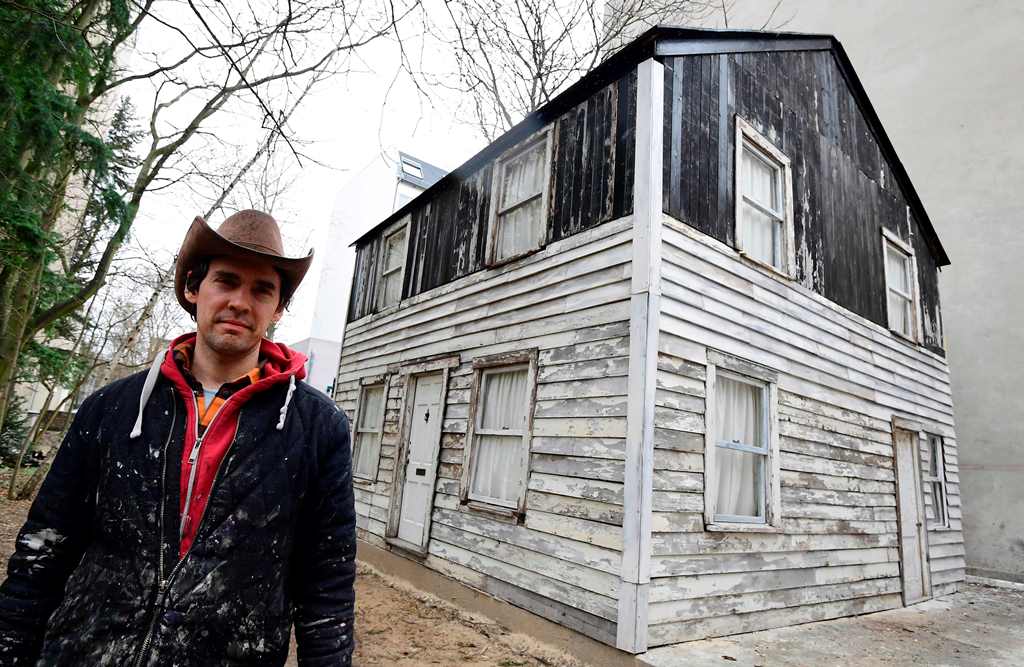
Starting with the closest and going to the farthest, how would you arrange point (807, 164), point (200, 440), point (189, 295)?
point (200, 440) < point (189, 295) < point (807, 164)

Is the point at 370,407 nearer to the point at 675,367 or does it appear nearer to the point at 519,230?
the point at 519,230

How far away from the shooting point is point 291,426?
1840mm

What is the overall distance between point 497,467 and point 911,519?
6.53m

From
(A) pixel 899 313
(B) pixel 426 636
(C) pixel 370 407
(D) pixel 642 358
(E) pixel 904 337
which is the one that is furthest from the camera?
(C) pixel 370 407

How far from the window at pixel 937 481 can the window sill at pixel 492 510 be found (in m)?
7.32

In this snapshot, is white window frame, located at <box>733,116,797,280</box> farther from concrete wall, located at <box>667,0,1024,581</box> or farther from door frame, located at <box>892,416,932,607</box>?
concrete wall, located at <box>667,0,1024,581</box>

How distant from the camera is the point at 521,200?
735 centimetres

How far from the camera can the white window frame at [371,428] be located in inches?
351

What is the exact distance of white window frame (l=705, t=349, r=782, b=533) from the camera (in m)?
5.32

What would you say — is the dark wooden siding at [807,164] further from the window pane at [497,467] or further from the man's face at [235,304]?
the man's face at [235,304]

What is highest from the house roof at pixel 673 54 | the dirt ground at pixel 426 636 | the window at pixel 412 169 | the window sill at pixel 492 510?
the window at pixel 412 169

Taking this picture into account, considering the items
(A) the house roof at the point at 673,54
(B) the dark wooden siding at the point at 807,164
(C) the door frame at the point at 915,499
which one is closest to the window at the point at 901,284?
(B) the dark wooden siding at the point at 807,164

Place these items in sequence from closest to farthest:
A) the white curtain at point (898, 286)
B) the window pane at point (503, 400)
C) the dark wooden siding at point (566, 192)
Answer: the dark wooden siding at point (566, 192) → the window pane at point (503, 400) → the white curtain at point (898, 286)

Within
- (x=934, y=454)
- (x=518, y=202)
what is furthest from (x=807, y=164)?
(x=934, y=454)
